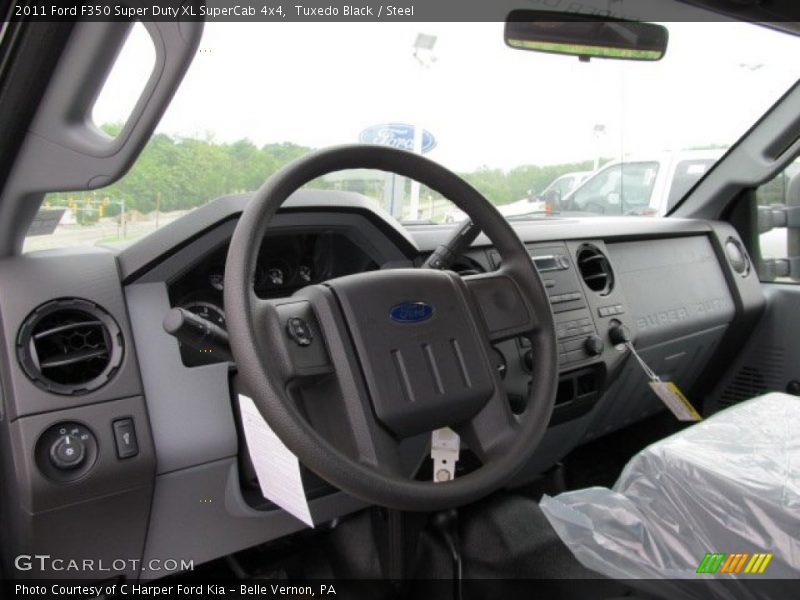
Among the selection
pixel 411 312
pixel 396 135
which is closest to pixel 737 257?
pixel 396 135

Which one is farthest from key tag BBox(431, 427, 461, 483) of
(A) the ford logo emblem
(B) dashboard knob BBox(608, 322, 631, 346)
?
(B) dashboard knob BBox(608, 322, 631, 346)

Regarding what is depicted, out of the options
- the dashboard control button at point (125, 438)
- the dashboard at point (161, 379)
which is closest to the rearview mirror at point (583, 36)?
the dashboard at point (161, 379)

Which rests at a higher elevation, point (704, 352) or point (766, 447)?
point (766, 447)

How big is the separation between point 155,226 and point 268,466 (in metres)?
0.71

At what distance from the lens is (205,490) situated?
4.63ft

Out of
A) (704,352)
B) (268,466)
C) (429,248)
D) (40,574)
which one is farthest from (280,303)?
(704,352)

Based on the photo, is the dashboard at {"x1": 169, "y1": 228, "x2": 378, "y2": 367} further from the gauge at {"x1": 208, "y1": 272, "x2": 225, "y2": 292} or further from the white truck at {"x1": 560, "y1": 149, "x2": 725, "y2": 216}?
the white truck at {"x1": 560, "y1": 149, "x2": 725, "y2": 216}

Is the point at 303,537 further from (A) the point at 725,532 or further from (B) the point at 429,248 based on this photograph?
(A) the point at 725,532

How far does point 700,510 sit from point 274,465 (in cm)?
82

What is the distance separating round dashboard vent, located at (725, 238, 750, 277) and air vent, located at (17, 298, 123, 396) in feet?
8.45

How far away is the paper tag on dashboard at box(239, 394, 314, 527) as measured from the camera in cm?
102

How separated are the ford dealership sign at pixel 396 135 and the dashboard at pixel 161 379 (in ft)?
0.94

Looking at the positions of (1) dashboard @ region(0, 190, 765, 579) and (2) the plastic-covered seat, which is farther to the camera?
(1) dashboard @ region(0, 190, 765, 579)

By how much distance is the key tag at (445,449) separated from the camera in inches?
47.4
